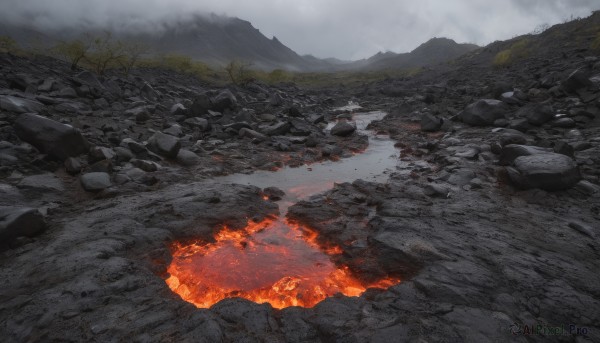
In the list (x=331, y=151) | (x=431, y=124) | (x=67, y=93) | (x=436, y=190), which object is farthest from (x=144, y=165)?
(x=431, y=124)

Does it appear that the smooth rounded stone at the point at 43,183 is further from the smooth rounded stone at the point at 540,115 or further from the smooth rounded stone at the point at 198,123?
the smooth rounded stone at the point at 540,115

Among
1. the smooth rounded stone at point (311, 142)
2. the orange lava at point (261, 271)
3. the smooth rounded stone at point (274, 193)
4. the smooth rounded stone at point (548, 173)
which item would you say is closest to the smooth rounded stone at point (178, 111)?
the smooth rounded stone at point (311, 142)

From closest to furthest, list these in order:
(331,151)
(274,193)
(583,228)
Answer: (583,228), (274,193), (331,151)

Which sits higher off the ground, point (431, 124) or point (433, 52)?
point (433, 52)

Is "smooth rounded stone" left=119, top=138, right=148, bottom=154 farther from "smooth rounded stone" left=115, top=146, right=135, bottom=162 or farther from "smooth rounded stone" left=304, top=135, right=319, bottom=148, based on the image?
"smooth rounded stone" left=304, top=135, right=319, bottom=148

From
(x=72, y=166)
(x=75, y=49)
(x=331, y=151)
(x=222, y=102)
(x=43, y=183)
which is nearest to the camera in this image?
(x=43, y=183)

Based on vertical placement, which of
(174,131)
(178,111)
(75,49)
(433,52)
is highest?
(433,52)

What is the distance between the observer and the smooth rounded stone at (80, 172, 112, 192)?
18.6 ft

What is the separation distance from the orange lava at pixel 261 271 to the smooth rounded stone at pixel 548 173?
12.6 feet

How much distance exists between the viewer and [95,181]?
5.75 meters

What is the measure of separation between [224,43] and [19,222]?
137398 mm

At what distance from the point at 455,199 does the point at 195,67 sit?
3047 centimetres

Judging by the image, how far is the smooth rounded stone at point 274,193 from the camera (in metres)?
6.60

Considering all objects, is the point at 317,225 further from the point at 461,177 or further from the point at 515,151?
the point at 515,151
